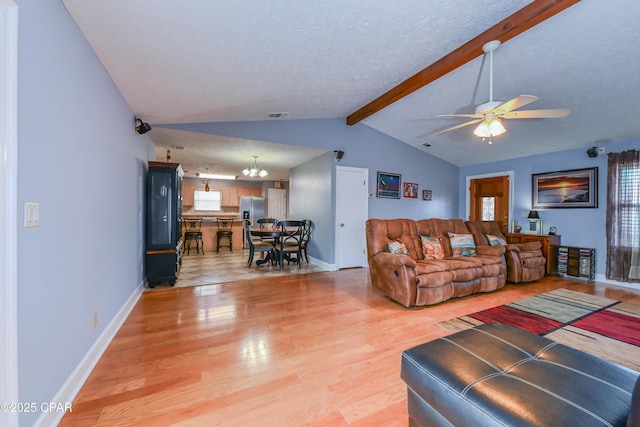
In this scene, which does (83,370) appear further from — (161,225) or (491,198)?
(491,198)

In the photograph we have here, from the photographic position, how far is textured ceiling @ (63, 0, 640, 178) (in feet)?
5.98

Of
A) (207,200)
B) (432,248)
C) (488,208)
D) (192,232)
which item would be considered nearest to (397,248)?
(432,248)

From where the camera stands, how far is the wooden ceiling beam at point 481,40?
2.14 metres

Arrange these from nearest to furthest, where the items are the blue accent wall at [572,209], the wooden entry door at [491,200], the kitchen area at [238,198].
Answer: the blue accent wall at [572,209] < the wooden entry door at [491,200] < the kitchen area at [238,198]

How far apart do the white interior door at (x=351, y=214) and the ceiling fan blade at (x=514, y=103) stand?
2.77 metres

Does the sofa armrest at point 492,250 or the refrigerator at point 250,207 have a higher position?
the refrigerator at point 250,207

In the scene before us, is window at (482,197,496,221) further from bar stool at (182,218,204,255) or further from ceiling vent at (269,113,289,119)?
bar stool at (182,218,204,255)

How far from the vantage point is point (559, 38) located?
2.48 m

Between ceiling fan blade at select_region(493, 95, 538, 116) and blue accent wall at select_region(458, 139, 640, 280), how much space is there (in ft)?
11.3

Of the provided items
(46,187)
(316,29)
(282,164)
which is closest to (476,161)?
(282,164)

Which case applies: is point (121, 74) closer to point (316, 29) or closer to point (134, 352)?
point (316, 29)

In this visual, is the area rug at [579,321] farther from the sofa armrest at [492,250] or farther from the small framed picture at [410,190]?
the small framed picture at [410,190]
